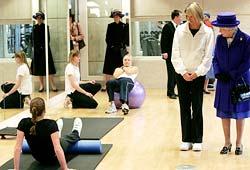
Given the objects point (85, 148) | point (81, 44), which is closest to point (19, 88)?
point (85, 148)

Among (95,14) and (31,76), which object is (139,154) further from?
(95,14)

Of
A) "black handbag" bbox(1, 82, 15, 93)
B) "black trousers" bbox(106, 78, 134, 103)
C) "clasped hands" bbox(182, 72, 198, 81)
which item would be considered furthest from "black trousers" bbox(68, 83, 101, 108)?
Answer: "clasped hands" bbox(182, 72, 198, 81)

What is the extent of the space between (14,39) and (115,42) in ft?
10.7

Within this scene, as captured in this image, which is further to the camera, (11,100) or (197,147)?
(11,100)

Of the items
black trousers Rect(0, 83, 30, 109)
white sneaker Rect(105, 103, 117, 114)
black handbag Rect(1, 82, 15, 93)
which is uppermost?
black handbag Rect(1, 82, 15, 93)

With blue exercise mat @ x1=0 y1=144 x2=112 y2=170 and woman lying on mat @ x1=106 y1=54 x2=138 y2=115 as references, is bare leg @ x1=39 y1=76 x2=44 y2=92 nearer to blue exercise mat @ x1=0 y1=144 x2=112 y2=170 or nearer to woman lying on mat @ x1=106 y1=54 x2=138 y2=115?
woman lying on mat @ x1=106 y1=54 x2=138 y2=115

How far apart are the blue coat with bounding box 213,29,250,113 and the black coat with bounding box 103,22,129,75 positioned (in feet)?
16.6

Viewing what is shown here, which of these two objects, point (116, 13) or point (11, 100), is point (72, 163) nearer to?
point (11, 100)

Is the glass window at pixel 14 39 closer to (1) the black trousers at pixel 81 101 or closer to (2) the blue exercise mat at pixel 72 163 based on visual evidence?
(1) the black trousers at pixel 81 101

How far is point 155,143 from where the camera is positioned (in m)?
5.50

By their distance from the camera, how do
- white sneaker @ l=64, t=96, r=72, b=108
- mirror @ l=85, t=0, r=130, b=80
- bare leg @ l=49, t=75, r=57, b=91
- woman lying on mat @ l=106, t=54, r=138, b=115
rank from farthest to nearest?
mirror @ l=85, t=0, r=130, b=80 < bare leg @ l=49, t=75, r=57, b=91 < white sneaker @ l=64, t=96, r=72, b=108 < woman lying on mat @ l=106, t=54, r=138, b=115

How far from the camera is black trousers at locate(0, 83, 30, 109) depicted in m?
6.52

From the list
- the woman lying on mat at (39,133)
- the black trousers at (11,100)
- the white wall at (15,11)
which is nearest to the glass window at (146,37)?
the white wall at (15,11)

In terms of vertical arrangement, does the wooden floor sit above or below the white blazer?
below
